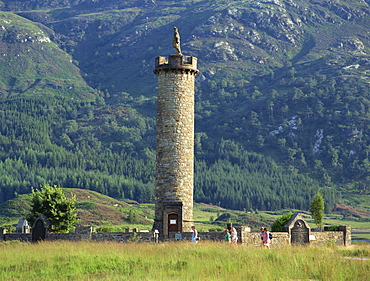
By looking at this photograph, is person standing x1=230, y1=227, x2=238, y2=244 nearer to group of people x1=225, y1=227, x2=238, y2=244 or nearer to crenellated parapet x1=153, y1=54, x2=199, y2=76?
group of people x1=225, y1=227, x2=238, y2=244

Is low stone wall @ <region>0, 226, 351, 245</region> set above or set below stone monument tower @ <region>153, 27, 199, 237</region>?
below

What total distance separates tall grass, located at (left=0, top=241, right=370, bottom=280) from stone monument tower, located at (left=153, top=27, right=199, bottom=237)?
12.8 metres

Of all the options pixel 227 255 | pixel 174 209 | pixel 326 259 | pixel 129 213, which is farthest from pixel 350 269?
pixel 129 213

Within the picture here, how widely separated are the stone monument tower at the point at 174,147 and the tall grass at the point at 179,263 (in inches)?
503

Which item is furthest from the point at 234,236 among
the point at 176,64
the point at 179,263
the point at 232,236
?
the point at 176,64

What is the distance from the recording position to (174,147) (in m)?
50.5

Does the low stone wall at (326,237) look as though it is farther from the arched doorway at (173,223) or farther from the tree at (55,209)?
the tree at (55,209)

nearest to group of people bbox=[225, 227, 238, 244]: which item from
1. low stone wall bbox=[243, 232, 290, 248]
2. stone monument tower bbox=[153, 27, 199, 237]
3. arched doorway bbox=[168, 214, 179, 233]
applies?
low stone wall bbox=[243, 232, 290, 248]

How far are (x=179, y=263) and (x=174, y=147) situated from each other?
852 inches

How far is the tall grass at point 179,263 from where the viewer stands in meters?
25.9

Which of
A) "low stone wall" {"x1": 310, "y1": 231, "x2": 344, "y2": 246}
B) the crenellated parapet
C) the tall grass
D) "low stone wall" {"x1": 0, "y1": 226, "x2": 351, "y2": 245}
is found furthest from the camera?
the crenellated parapet

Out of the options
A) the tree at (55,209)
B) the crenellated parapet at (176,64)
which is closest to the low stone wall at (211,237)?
the tree at (55,209)

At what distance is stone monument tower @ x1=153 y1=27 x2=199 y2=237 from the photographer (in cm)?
4991

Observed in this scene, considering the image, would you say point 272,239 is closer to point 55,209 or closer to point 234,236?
point 234,236
